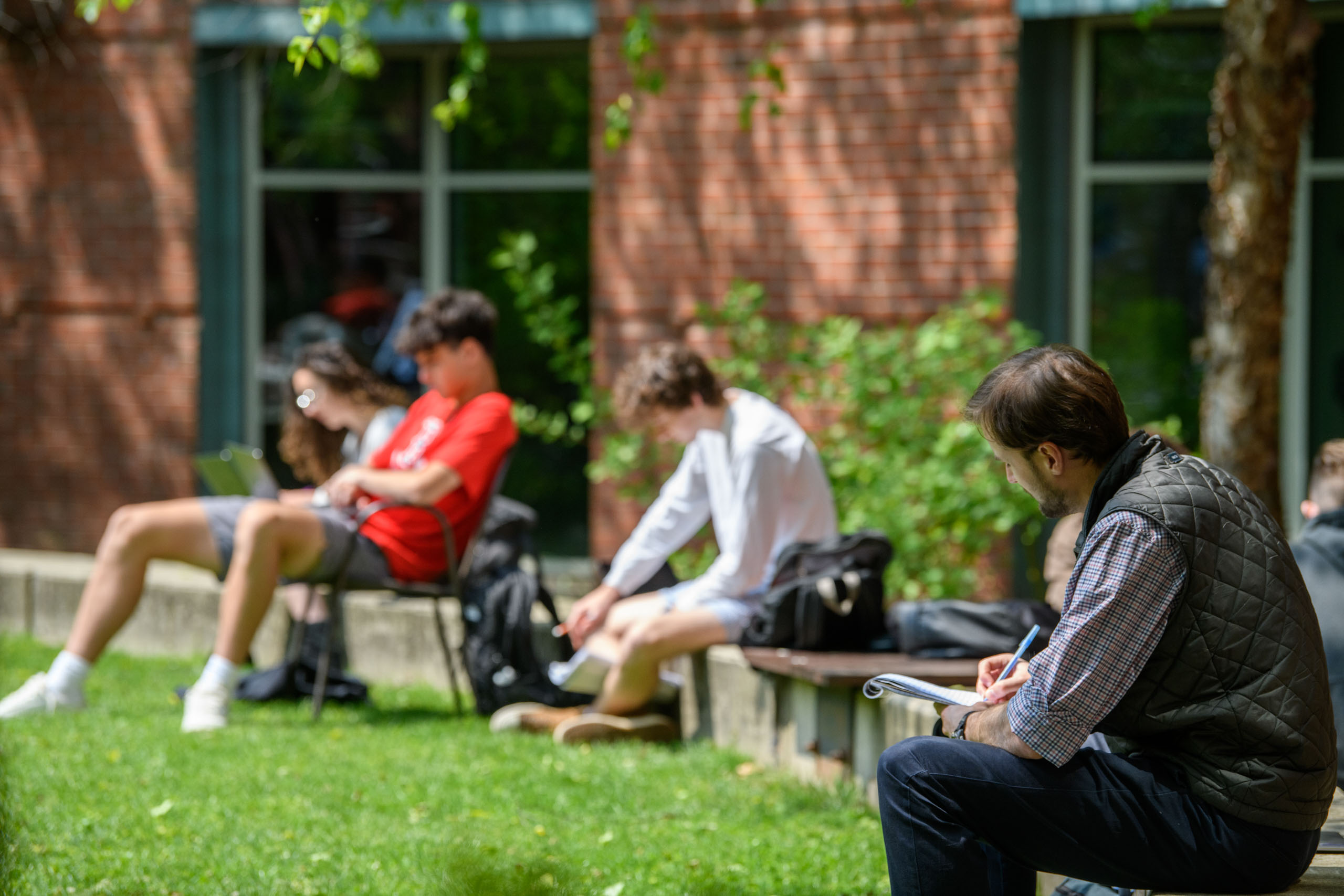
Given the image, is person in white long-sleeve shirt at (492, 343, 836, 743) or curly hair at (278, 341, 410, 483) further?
curly hair at (278, 341, 410, 483)

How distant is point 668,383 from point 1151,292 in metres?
3.15

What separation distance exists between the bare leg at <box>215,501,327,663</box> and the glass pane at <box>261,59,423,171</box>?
3.16 m

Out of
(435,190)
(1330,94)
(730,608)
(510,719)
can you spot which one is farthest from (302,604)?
(1330,94)

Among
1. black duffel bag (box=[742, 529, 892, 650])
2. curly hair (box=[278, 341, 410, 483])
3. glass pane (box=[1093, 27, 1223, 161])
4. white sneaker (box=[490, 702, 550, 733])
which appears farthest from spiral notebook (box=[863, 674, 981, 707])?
glass pane (box=[1093, 27, 1223, 161])

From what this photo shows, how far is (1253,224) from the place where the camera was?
5062 mm

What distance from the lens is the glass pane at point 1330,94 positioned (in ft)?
23.6

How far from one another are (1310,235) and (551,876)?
6698 mm

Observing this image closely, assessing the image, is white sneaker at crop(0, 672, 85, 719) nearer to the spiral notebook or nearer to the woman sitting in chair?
the woman sitting in chair

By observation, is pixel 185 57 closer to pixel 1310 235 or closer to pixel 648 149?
pixel 648 149

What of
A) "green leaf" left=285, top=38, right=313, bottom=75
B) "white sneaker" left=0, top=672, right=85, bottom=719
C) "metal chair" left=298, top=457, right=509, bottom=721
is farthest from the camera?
"metal chair" left=298, top=457, right=509, bottom=721

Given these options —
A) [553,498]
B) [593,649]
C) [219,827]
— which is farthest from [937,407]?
[219,827]

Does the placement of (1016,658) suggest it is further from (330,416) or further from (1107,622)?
(330,416)

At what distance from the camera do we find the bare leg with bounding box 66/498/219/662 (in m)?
5.90

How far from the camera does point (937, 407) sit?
664cm
